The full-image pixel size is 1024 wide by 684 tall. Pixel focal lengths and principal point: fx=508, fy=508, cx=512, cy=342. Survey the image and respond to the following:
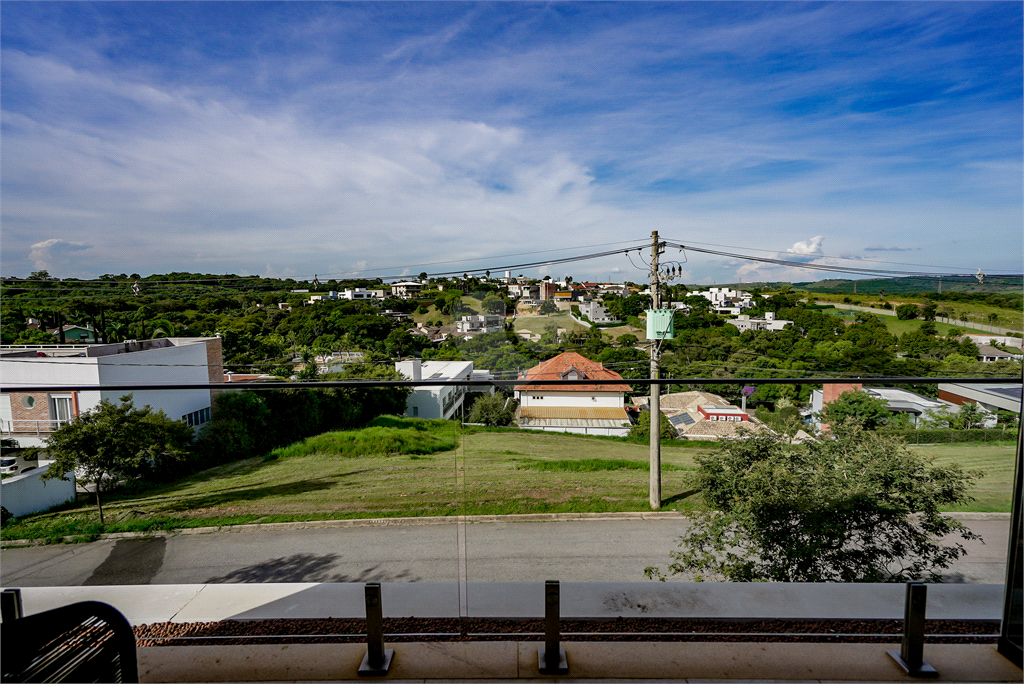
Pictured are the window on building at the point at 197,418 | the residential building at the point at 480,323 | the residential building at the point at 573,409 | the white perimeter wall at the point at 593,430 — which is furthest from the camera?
the residential building at the point at 480,323

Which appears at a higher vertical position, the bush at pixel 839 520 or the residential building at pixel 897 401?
the residential building at pixel 897 401

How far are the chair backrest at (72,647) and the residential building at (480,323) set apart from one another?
56.9 feet

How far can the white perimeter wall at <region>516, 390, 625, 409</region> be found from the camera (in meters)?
2.28

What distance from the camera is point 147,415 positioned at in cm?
211

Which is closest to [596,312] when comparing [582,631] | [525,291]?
[525,291]

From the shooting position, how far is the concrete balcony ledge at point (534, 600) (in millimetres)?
1845

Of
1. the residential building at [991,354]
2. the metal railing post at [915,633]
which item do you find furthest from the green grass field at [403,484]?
the residential building at [991,354]

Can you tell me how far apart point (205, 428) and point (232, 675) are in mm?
1054

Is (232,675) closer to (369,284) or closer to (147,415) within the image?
(147,415)

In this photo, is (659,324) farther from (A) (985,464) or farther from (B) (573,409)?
(A) (985,464)

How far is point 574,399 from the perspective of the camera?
96.7 inches

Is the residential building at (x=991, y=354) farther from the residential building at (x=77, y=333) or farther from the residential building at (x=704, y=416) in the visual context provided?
the residential building at (x=77, y=333)

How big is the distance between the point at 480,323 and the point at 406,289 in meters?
3.78

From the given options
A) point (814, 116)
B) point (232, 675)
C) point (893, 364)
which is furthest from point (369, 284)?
point (814, 116)
